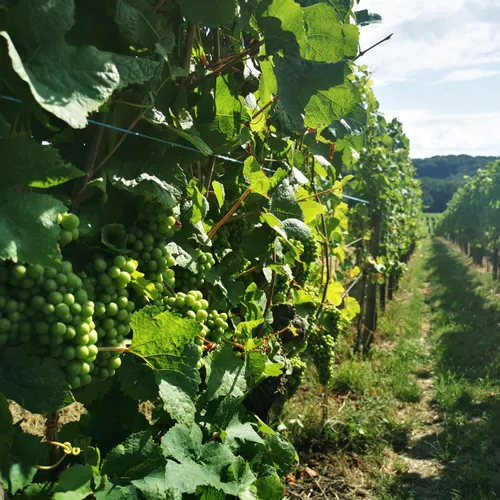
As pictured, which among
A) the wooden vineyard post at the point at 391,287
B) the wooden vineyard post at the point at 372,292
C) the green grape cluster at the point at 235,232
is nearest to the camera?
the green grape cluster at the point at 235,232

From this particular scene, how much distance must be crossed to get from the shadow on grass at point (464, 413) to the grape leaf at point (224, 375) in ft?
9.13

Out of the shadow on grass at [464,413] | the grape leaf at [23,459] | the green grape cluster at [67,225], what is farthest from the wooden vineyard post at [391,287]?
the green grape cluster at [67,225]

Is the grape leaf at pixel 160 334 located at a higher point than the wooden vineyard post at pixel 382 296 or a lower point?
higher

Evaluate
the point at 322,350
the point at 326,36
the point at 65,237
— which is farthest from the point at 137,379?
the point at 322,350

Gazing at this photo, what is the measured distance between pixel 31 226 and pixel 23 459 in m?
0.57

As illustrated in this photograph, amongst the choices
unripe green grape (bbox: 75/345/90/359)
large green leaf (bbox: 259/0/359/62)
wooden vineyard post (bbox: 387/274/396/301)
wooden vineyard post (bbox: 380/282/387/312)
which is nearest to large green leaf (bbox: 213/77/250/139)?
large green leaf (bbox: 259/0/359/62)

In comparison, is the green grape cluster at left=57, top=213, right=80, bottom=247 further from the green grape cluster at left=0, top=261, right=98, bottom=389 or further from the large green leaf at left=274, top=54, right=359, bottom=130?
the large green leaf at left=274, top=54, right=359, bottom=130

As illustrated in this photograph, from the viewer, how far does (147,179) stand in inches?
51.4

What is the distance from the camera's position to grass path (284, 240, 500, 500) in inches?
163

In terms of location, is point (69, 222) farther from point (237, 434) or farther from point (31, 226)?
point (237, 434)

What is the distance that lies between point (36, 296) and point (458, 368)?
7.01 metres

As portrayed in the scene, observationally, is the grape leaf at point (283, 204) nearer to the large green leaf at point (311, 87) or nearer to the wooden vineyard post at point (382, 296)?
the large green leaf at point (311, 87)

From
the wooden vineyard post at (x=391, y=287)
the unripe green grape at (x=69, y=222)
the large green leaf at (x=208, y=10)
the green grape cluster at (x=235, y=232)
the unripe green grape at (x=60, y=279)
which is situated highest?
the large green leaf at (x=208, y=10)

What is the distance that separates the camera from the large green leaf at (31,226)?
2.89 feet
